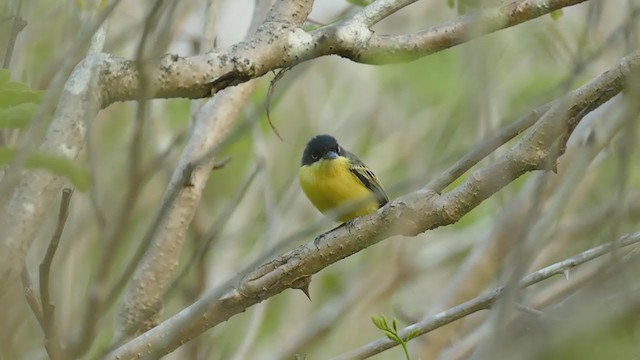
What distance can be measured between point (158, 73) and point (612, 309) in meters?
1.16

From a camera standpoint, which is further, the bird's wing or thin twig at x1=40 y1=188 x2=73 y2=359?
the bird's wing

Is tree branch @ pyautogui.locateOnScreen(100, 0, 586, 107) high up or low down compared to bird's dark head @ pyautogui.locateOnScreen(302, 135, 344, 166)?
down

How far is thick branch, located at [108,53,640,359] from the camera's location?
220 centimetres

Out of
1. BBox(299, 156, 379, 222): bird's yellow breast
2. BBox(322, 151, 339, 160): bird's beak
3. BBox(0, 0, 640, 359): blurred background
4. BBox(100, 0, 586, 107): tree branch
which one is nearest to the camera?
BBox(100, 0, 586, 107): tree branch

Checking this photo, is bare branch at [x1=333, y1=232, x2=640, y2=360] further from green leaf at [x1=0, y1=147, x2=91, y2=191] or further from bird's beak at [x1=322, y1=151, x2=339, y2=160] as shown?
bird's beak at [x1=322, y1=151, x2=339, y2=160]

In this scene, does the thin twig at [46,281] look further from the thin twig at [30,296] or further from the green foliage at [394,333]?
the green foliage at [394,333]

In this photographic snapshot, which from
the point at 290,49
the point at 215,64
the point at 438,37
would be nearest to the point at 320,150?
the point at 438,37

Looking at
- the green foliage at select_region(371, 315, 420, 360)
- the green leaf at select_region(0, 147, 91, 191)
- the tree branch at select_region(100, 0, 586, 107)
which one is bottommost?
the green foliage at select_region(371, 315, 420, 360)

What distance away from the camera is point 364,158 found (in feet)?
21.0

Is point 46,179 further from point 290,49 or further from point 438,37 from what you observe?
point 438,37

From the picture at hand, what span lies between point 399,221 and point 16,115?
957 millimetres

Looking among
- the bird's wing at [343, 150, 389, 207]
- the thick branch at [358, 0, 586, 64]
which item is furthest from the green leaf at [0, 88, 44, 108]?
the bird's wing at [343, 150, 389, 207]

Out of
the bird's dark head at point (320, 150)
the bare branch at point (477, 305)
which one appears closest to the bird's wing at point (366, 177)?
the bird's dark head at point (320, 150)

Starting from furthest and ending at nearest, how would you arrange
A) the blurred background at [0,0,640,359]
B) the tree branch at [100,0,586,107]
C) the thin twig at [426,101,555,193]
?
the blurred background at [0,0,640,359] < the tree branch at [100,0,586,107] < the thin twig at [426,101,555,193]
